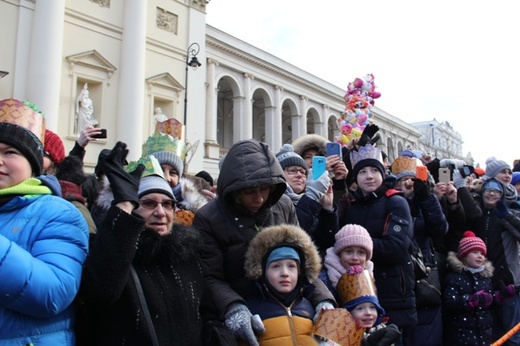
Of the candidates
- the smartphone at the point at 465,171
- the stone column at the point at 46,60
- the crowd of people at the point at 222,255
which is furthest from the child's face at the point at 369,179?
the stone column at the point at 46,60

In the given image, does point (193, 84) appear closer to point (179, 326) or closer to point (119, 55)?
point (119, 55)

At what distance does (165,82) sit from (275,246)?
16.3 meters

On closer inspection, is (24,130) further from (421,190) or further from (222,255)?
(421,190)

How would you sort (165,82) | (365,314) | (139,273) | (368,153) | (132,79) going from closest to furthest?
1. (139,273)
2. (365,314)
3. (368,153)
4. (132,79)
5. (165,82)

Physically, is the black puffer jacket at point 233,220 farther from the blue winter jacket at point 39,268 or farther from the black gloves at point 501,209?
the black gloves at point 501,209

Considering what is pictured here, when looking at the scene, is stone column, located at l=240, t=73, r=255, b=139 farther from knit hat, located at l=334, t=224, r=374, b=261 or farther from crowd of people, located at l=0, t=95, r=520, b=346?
knit hat, located at l=334, t=224, r=374, b=261

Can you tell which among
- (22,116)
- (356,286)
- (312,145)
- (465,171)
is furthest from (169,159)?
(465,171)

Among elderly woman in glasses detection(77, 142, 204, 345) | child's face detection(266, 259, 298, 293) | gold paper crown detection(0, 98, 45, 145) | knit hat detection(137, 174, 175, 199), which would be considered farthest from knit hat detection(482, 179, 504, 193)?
gold paper crown detection(0, 98, 45, 145)

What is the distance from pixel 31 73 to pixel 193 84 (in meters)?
7.00

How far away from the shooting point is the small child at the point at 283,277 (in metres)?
2.28

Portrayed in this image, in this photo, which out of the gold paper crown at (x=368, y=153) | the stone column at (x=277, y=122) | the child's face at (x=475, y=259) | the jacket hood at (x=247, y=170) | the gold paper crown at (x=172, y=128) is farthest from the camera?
the stone column at (x=277, y=122)

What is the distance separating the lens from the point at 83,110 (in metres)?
14.5

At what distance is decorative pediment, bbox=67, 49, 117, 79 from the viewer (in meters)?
14.4

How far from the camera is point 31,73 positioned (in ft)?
43.6
